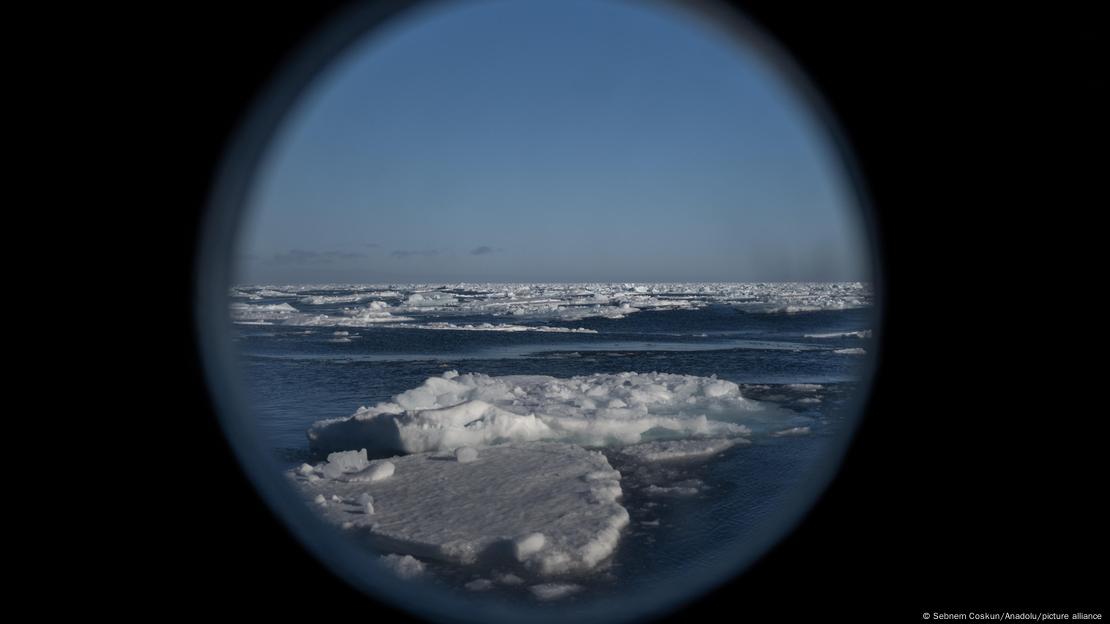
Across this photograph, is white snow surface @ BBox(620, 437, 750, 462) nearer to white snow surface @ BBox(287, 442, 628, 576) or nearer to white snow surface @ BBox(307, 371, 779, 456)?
white snow surface @ BBox(307, 371, 779, 456)

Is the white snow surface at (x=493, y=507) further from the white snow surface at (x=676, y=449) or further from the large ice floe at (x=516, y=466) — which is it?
the white snow surface at (x=676, y=449)

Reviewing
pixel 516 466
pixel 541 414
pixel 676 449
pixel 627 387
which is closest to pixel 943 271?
pixel 516 466

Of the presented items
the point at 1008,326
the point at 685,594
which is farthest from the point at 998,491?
the point at 685,594

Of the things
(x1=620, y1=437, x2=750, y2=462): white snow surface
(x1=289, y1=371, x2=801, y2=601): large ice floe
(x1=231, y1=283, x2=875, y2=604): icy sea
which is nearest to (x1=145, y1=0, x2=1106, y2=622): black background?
(x1=231, y1=283, x2=875, y2=604): icy sea

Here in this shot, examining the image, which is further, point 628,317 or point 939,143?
point 628,317

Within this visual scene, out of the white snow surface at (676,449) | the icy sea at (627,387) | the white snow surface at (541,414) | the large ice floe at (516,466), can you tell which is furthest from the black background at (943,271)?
the white snow surface at (541,414)

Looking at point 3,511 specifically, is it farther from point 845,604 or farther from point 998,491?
point 998,491

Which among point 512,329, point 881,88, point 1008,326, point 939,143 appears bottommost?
point 512,329

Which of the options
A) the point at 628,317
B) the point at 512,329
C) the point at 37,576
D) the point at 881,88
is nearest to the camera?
the point at 881,88
